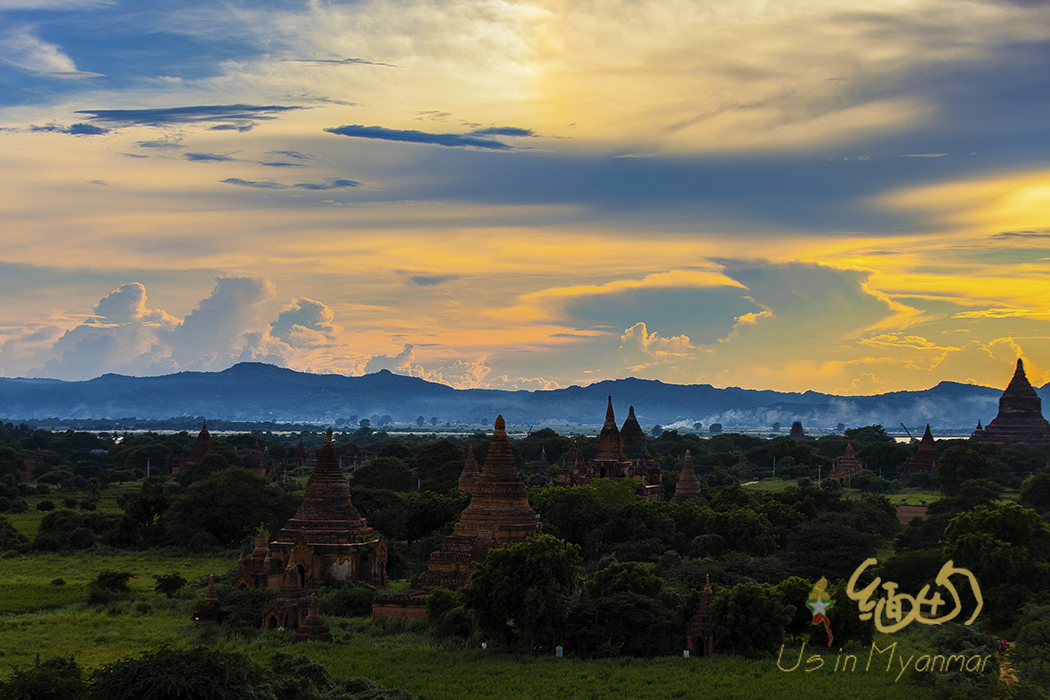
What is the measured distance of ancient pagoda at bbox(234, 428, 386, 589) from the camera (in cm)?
5466

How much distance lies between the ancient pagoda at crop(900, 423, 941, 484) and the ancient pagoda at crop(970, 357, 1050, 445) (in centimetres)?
2447

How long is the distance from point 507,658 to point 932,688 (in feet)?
47.9

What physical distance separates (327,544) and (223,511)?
21788 millimetres

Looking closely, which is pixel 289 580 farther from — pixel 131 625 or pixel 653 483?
pixel 653 483

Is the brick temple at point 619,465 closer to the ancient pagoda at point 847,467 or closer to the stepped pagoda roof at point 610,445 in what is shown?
the stepped pagoda roof at point 610,445

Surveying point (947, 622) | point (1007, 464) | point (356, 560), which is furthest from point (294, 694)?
point (1007, 464)

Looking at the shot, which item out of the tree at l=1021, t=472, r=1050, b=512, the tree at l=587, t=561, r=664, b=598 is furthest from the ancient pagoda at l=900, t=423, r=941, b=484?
the tree at l=587, t=561, r=664, b=598

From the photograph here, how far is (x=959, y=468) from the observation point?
107m

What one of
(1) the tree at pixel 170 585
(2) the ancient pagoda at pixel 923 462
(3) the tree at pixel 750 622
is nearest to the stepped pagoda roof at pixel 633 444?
(2) the ancient pagoda at pixel 923 462

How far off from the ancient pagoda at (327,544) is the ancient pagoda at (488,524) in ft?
18.9

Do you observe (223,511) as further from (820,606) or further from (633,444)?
(820,606)

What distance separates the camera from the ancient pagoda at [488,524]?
1960 inches

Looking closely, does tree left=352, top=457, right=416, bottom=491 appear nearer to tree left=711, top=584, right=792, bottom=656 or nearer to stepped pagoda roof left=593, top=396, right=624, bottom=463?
stepped pagoda roof left=593, top=396, right=624, bottom=463

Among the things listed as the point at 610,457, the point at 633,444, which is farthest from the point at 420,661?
the point at 633,444
